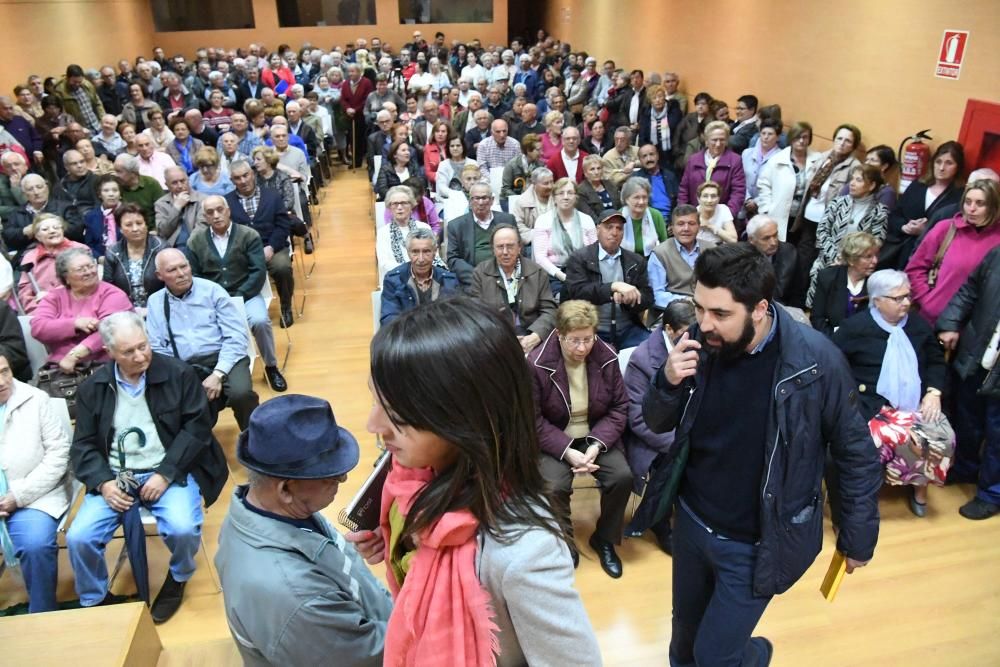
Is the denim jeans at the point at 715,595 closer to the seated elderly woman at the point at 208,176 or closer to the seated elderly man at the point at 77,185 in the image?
the seated elderly woman at the point at 208,176

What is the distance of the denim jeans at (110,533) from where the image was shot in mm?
2873

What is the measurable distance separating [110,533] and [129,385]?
2.16ft

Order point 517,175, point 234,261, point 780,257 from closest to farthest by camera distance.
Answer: point 234,261, point 780,257, point 517,175

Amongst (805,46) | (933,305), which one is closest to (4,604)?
(933,305)

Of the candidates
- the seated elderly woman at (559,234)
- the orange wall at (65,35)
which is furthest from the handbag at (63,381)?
the orange wall at (65,35)

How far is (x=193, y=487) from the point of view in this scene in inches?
124

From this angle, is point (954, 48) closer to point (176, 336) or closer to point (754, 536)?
point (754, 536)

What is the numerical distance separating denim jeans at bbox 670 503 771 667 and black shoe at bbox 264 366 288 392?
11.1ft

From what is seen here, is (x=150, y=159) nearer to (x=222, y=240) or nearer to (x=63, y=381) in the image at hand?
(x=222, y=240)

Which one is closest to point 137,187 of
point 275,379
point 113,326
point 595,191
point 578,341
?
point 275,379

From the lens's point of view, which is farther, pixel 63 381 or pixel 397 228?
pixel 397 228

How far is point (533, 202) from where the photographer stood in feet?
18.0

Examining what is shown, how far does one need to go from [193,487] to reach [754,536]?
2.51m

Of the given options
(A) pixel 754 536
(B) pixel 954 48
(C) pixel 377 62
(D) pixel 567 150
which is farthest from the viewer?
(C) pixel 377 62
